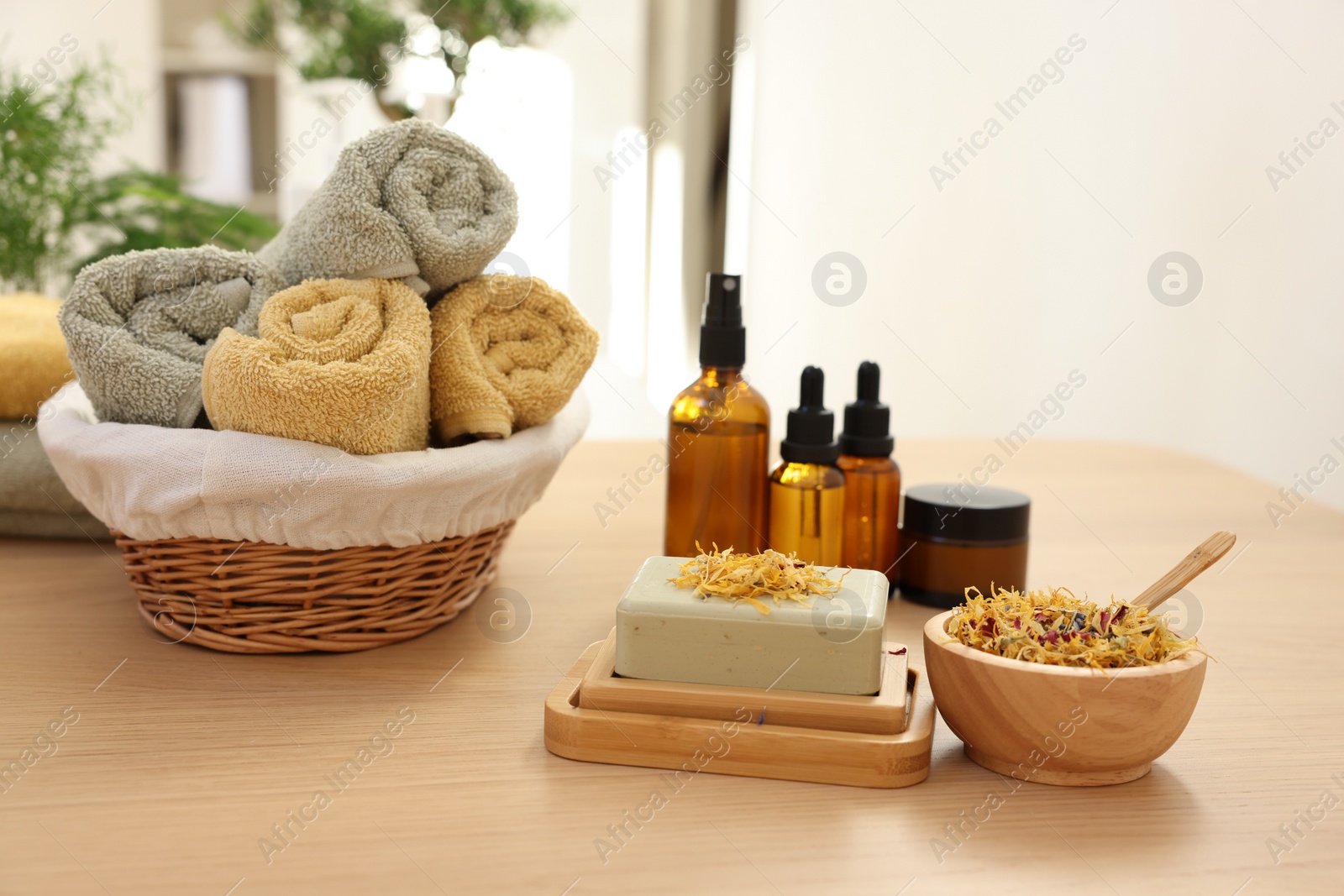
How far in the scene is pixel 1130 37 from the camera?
1.57m

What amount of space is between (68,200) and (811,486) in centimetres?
91

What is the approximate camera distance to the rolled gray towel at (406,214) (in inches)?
25.5

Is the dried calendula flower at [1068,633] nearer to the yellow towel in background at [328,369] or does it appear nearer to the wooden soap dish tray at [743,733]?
the wooden soap dish tray at [743,733]

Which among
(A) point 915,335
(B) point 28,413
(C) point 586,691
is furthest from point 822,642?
(A) point 915,335

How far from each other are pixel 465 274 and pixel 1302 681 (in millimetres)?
589

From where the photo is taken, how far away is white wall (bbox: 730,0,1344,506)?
1376 mm

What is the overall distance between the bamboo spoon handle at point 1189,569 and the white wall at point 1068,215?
0.79 meters

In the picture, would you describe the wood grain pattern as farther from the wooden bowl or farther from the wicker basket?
the wicker basket

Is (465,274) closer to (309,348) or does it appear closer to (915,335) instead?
(309,348)

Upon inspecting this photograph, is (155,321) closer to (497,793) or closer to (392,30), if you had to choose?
(497,793)

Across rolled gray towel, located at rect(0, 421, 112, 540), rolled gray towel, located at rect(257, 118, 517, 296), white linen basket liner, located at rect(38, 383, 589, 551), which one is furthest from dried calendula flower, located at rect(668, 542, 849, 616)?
rolled gray towel, located at rect(0, 421, 112, 540)

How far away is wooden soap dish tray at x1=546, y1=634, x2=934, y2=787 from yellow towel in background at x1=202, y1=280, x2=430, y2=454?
0.64 feet

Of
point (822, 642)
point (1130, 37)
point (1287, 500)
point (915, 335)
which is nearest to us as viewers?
point (822, 642)

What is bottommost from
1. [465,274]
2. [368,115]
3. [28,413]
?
[28,413]
